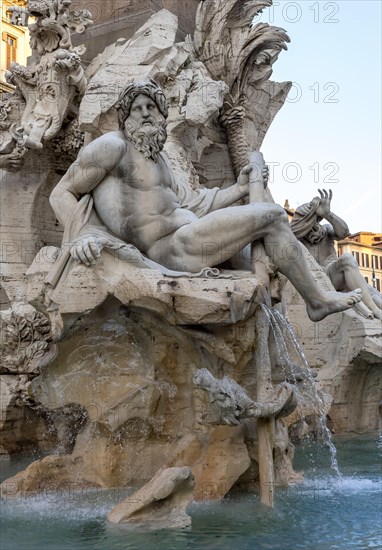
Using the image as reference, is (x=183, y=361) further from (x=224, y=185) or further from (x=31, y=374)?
(x=224, y=185)

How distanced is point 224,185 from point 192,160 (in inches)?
33.7

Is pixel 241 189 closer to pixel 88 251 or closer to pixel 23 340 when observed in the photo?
pixel 88 251

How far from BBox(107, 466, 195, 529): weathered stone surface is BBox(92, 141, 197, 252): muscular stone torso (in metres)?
1.64

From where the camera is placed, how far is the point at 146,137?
5.18m

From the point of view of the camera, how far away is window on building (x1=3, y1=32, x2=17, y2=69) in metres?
26.1

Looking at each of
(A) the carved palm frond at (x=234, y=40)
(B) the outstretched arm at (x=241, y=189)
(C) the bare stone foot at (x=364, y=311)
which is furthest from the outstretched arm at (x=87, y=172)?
(C) the bare stone foot at (x=364, y=311)

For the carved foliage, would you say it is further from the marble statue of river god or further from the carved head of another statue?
the carved head of another statue

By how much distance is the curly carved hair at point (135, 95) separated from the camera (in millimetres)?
5207

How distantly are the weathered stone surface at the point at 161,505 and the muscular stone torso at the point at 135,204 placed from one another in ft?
5.40

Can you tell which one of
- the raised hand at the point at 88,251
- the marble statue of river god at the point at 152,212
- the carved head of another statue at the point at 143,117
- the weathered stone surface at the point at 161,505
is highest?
the carved head of another statue at the point at 143,117

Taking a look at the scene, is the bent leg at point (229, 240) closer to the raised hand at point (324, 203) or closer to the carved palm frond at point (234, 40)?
the carved palm frond at point (234, 40)

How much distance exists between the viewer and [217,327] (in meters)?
4.86

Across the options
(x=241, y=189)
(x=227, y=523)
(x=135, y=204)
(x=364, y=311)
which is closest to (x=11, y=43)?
(x=364, y=311)

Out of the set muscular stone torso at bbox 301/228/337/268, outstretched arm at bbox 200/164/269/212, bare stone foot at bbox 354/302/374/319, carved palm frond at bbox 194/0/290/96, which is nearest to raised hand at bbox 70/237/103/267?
outstretched arm at bbox 200/164/269/212
